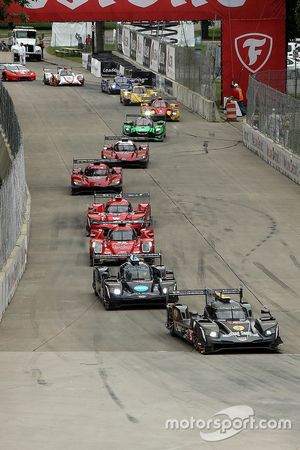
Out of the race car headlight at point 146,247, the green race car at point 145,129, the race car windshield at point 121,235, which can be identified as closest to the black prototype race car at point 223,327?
the race car headlight at point 146,247

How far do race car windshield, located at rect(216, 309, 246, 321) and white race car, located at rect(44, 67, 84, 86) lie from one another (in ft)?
205

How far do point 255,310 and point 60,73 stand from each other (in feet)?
197

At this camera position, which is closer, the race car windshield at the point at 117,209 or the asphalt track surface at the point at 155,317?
the asphalt track surface at the point at 155,317

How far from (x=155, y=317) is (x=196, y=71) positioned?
4608 cm

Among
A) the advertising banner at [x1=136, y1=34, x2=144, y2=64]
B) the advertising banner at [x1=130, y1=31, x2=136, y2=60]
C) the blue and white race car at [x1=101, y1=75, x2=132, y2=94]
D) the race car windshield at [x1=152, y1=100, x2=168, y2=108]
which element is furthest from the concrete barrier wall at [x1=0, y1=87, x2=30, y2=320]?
the advertising banner at [x1=130, y1=31, x2=136, y2=60]

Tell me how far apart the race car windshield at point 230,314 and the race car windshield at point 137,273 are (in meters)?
4.76

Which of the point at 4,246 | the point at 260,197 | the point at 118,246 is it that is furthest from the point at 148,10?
the point at 4,246

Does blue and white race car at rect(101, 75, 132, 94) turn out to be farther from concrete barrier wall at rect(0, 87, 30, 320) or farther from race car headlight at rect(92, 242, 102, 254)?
race car headlight at rect(92, 242, 102, 254)

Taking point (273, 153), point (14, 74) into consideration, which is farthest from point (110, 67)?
point (273, 153)

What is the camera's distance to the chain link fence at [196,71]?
78125 millimetres

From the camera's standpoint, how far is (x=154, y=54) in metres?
96.0

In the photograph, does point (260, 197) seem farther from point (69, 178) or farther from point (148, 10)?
point (148, 10)

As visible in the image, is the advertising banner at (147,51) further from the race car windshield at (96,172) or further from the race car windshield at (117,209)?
the race car windshield at (117,209)

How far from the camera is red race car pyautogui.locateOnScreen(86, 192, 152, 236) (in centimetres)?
4603
